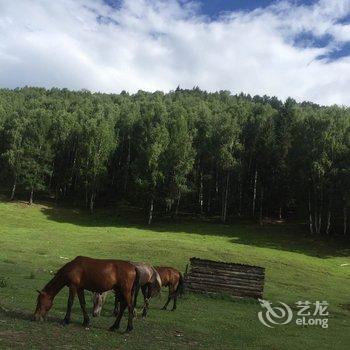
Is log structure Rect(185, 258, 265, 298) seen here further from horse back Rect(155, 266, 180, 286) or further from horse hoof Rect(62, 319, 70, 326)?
horse hoof Rect(62, 319, 70, 326)

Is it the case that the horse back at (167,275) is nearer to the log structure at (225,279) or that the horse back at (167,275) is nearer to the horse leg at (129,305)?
the log structure at (225,279)

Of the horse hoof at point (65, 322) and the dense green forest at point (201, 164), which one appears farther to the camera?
the dense green forest at point (201, 164)

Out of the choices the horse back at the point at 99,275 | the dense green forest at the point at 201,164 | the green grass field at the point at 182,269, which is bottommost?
the green grass field at the point at 182,269

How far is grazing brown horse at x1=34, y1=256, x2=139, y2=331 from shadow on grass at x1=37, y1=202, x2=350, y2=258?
48.1m

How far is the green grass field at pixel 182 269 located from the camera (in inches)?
644

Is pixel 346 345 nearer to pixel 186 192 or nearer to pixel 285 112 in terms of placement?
pixel 186 192

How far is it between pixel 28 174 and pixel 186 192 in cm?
3216

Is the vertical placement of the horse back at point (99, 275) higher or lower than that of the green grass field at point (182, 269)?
higher

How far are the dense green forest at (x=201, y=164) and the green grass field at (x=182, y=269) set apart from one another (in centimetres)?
689

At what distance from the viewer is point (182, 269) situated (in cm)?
4081

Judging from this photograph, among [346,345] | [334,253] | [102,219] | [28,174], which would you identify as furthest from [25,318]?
[28,174]

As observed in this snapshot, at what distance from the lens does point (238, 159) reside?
8706cm

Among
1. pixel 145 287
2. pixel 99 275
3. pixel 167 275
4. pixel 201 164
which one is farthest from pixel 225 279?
pixel 201 164

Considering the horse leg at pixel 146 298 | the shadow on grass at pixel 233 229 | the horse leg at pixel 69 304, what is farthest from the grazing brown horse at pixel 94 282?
the shadow on grass at pixel 233 229
